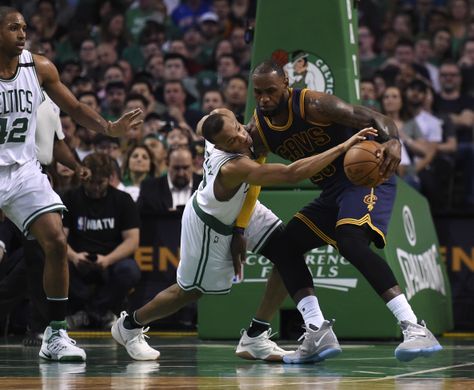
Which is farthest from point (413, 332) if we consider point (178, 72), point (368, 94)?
point (178, 72)

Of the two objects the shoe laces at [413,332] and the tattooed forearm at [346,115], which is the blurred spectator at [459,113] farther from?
the shoe laces at [413,332]

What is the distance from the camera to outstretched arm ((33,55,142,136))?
314 inches

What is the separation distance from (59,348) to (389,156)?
2.46 metres

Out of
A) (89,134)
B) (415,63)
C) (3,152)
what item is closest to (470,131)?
(415,63)

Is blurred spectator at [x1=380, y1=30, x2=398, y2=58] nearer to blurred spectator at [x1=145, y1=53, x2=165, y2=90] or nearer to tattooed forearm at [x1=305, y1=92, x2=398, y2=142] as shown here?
blurred spectator at [x1=145, y1=53, x2=165, y2=90]

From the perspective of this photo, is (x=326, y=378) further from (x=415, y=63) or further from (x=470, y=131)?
(x=415, y=63)

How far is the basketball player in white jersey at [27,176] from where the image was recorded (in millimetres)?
7742

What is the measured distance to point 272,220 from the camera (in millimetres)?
8047

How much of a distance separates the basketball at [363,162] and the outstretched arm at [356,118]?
51 mm

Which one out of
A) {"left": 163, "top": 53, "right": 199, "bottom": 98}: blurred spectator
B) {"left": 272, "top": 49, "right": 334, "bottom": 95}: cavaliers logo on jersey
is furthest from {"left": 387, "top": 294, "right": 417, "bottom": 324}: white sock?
{"left": 163, "top": 53, "right": 199, "bottom": 98}: blurred spectator

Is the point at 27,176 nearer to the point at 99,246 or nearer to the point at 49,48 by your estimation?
the point at 99,246

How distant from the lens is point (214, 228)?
25.9ft

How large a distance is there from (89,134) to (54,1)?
18.3 ft

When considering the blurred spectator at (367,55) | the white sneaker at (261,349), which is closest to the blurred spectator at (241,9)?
the blurred spectator at (367,55)
